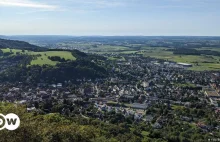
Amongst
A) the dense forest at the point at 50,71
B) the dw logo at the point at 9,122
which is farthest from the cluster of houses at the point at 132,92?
the dw logo at the point at 9,122

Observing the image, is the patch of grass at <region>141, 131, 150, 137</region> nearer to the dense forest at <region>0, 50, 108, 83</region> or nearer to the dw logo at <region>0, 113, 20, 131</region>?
the dw logo at <region>0, 113, 20, 131</region>

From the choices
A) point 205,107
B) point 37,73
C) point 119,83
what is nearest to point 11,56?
point 37,73

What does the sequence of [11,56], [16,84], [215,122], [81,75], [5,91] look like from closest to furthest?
[215,122]
[5,91]
[16,84]
[81,75]
[11,56]

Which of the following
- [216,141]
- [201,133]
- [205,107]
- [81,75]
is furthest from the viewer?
[81,75]

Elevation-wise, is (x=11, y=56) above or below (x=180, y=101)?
above

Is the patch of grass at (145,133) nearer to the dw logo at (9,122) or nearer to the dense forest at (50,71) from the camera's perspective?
the dw logo at (9,122)

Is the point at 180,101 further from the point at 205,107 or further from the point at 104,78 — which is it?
the point at 104,78

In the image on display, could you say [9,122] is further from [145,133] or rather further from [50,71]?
[50,71]

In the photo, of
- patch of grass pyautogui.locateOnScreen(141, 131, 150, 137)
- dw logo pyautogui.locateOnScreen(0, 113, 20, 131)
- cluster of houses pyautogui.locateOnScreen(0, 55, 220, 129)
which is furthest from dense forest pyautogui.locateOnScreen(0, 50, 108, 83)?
dw logo pyautogui.locateOnScreen(0, 113, 20, 131)

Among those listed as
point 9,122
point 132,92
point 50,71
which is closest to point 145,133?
point 9,122
